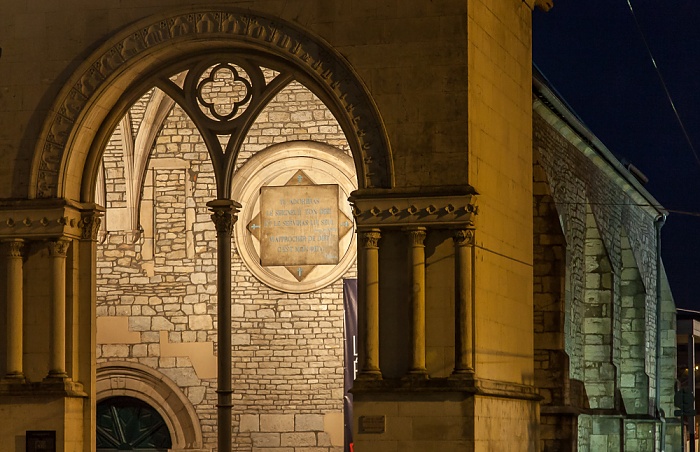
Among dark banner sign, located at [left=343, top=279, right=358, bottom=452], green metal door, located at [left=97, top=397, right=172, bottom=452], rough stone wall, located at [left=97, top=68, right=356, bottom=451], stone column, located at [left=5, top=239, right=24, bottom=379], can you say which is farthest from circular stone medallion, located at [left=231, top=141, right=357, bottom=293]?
stone column, located at [left=5, top=239, right=24, bottom=379]

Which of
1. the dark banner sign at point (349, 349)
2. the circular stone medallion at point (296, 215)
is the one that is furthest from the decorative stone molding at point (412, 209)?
the circular stone medallion at point (296, 215)

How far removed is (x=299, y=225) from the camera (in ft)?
86.1

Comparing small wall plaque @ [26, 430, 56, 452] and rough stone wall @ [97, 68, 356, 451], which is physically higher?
rough stone wall @ [97, 68, 356, 451]

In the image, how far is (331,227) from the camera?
26.0 metres

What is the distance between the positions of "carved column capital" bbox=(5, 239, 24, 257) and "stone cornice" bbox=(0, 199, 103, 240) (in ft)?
0.19

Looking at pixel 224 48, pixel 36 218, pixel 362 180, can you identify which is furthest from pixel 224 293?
pixel 224 48

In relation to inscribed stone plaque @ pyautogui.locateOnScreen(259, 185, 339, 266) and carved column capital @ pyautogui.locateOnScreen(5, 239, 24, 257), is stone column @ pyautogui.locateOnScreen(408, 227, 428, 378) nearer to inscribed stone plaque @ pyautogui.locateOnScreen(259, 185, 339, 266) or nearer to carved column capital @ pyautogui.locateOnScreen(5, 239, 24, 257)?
carved column capital @ pyautogui.locateOnScreen(5, 239, 24, 257)

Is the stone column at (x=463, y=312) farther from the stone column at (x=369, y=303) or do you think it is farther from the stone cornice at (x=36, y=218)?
the stone cornice at (x=36, y=218)

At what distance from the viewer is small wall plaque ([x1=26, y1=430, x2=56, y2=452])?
59.8 ft

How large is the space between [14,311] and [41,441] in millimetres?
1511

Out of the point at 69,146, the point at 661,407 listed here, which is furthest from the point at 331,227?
the point at 661,407

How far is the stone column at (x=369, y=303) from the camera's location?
17.6 meters

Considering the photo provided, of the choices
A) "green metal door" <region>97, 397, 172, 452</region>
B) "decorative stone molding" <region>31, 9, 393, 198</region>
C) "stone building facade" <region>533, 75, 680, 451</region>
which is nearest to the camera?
"decorative stone molding" <region>31, 9, 393, 198</region>

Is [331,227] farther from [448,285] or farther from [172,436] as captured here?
[448,285]
